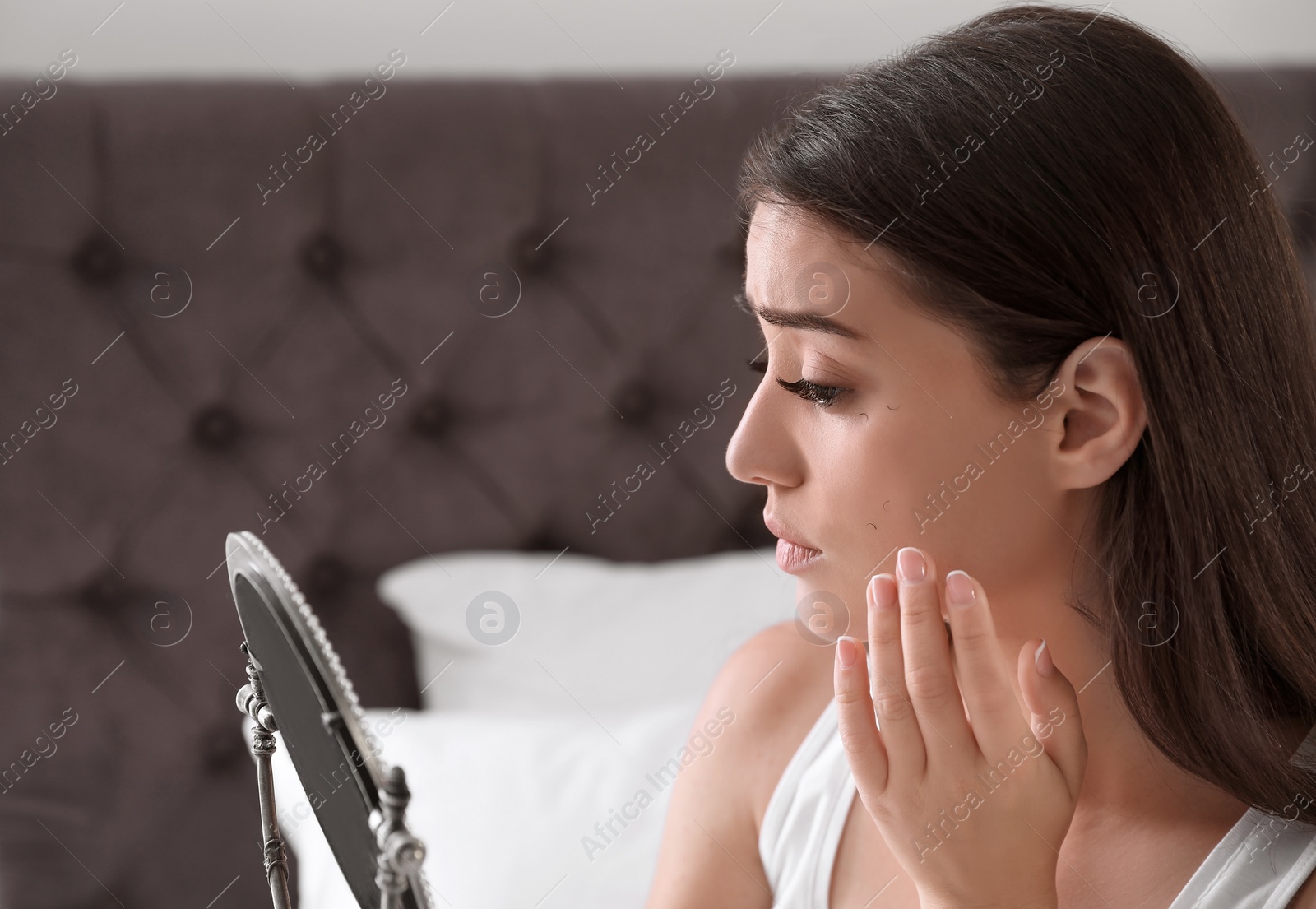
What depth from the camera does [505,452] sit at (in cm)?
121

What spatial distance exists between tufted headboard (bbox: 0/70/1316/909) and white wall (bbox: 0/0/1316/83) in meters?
0.06

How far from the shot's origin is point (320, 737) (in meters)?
0.45

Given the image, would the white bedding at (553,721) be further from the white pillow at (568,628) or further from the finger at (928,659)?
the finger at (928,659)

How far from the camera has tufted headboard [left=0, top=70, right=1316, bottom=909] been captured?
A: 3.52 feet

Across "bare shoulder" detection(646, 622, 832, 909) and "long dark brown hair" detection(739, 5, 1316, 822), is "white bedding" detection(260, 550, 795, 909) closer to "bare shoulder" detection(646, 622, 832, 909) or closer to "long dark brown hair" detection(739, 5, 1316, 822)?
A: "bare shoulder" detection(646, 622, 832, 909)

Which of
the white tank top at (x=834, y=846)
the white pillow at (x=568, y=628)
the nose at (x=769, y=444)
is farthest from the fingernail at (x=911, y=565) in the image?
the white pillow at (x=568, y=628)

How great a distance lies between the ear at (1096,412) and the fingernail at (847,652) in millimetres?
179

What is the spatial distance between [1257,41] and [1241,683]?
110 centimetres

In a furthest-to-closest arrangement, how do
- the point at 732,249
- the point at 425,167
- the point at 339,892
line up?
the point at 732,249 < the point at 425,167 < the point at 339,892

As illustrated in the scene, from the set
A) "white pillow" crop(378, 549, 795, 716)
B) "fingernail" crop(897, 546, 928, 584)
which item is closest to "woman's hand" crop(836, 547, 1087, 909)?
"fingernail" crop(897, 546, 928, 584)

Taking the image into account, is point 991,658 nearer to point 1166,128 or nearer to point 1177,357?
point 1177,357

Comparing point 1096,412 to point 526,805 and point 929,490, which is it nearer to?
point 929,490

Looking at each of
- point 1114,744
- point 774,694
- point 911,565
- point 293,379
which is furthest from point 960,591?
point 293,379

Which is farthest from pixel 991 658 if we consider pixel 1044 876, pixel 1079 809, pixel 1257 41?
pixel 1257 41
